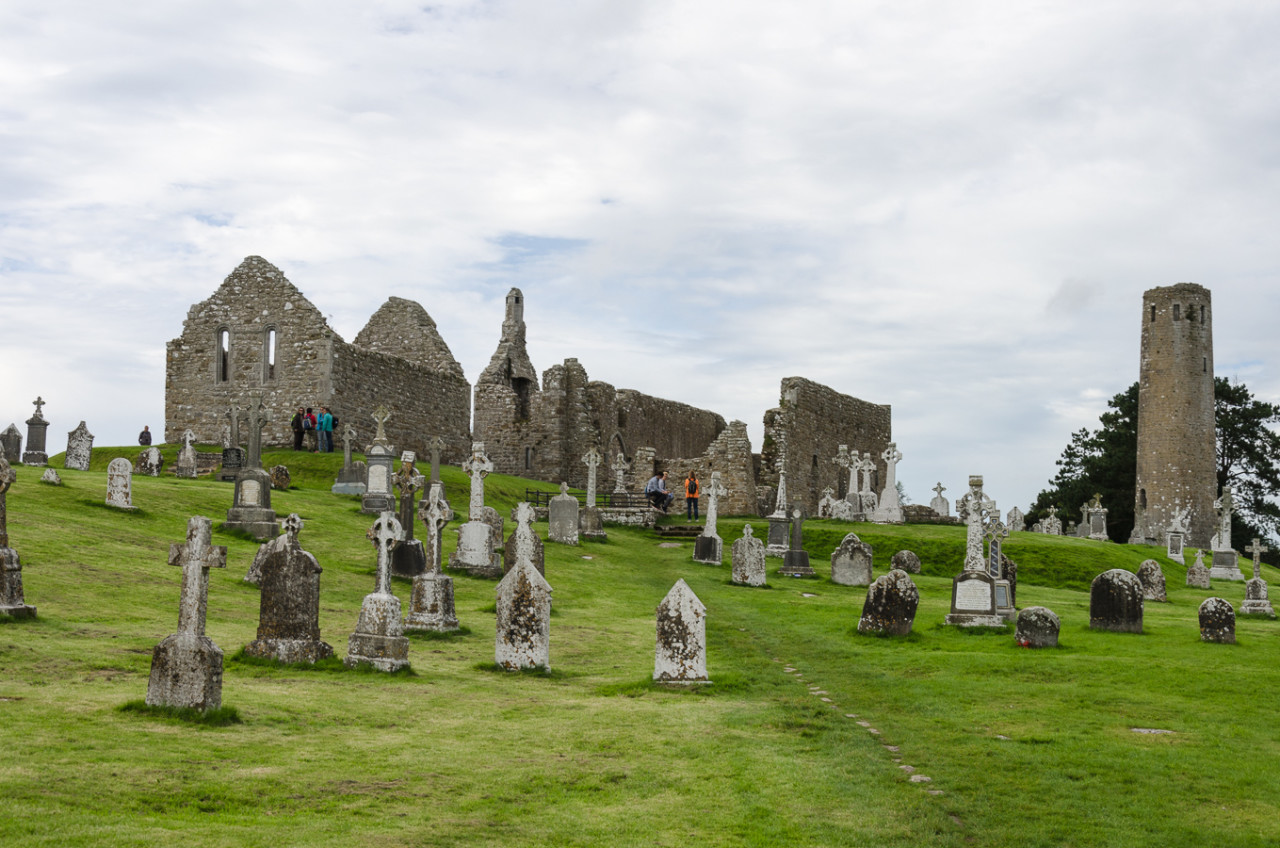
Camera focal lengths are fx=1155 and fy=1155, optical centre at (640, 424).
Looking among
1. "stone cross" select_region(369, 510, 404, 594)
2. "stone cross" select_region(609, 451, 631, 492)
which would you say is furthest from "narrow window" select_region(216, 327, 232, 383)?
"stone cross" select_region(369, 510, 404, 594)

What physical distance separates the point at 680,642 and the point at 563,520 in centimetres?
1452

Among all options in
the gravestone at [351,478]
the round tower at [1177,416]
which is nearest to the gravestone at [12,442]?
the gravestone at [351,478]

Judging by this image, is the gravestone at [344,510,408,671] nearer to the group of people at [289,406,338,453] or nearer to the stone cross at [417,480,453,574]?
the stone cross at [417,480,453,574]

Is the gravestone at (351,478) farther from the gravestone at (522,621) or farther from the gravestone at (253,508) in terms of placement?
the gravestone at (522,621)

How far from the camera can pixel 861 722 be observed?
31.7 ft

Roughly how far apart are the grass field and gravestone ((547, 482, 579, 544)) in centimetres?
858

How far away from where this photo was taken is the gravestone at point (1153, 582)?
22094 mm

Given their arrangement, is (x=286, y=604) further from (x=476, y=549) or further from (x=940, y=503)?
(x=940, y=503)

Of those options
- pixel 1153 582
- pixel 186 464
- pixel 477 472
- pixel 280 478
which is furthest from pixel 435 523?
pixel 186 464

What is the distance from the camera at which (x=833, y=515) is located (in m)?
37.0

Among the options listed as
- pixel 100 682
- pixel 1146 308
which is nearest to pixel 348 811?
pixel 100 682

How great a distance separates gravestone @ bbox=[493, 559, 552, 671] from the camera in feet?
38.1

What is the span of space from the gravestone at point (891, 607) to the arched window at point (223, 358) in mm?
28117

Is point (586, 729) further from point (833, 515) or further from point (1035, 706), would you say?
point (833, 515)
